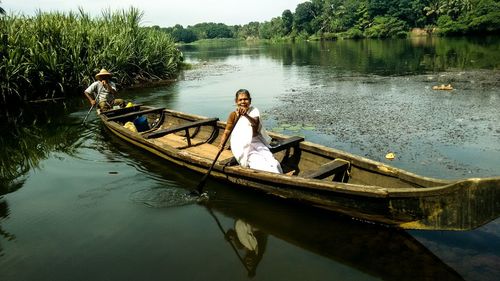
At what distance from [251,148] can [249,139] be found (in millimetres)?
215

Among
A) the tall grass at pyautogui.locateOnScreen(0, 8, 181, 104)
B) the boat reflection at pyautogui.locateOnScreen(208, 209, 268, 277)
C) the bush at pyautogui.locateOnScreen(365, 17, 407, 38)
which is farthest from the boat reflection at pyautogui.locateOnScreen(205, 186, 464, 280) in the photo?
the bush at pyautogui.locateOnScreen(365, 17, 407, 38)

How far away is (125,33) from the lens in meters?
15.4

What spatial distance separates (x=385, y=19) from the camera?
58.6 m

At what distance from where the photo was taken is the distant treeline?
4325 centimetres

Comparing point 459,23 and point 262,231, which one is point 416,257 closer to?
point 262,231

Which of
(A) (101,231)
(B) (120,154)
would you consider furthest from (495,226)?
(B) (120,154)

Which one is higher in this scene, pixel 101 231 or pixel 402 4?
pixel 402 4

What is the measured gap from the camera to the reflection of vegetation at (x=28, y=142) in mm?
6750

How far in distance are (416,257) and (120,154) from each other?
220 inches

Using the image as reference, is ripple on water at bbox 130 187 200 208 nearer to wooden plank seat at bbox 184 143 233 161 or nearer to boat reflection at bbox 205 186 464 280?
boat reflection at bbox 205 186 464 280

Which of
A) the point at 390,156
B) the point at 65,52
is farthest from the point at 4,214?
the point at 65,52

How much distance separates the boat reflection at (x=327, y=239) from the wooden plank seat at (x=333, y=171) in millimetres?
454

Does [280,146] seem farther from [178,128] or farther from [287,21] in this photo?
[287,21]

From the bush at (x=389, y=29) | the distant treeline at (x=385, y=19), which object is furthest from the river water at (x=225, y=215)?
the bush at (x=389, y=29)
